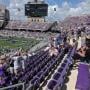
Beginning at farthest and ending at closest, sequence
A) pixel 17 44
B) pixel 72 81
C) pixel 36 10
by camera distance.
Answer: pixel 36 10, pixel 17 44, pixel 72 81

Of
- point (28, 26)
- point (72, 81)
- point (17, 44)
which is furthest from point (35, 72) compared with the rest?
point (28, 26)

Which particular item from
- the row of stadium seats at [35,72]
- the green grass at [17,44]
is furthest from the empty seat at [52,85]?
the green grass at [17,44]

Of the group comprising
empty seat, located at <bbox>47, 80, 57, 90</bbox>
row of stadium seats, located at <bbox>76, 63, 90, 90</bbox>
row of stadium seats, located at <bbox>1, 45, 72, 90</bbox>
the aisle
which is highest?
empty seat, located at <bbox>47, 80, 57, 90</bbox>

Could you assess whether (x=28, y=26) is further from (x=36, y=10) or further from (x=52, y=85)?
(x=52, y=85)

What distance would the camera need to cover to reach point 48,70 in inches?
516

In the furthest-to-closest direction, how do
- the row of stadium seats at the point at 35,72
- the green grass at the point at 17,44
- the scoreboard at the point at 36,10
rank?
the scoreboard at the point at 36,10
the green grass at the point at 17,44
the row of stadium seats at the point at 35,72

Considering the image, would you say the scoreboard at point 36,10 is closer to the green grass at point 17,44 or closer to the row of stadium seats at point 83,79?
the green grass at point 17,44

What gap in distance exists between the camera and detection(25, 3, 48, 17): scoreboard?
91.8 m

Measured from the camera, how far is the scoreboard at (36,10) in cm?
9182

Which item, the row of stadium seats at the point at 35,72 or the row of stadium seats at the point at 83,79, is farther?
the row of stadium seats at the point at 35,72

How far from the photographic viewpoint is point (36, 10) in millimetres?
92750

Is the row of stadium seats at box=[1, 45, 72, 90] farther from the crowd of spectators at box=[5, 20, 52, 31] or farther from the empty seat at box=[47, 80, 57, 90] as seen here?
the crowd of spectators at box=[5, 20, 52, 31]

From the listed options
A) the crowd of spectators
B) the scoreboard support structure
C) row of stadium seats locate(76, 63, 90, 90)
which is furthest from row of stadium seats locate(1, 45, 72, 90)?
the scoreboard support structure

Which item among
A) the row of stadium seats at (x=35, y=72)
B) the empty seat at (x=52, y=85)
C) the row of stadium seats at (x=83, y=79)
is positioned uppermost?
the empty seat at (x=52, y=85)
